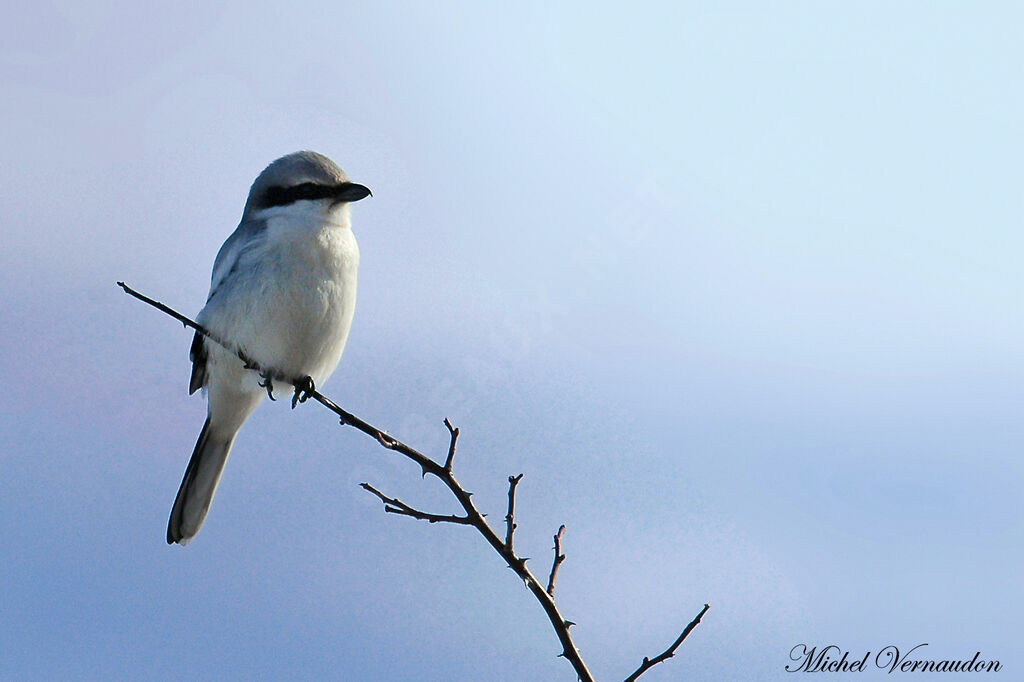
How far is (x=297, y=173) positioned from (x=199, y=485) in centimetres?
189

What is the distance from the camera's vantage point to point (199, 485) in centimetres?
577

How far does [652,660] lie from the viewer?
261 cm

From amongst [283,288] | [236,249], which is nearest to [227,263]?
[236,249]

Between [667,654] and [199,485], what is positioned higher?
[199,485]

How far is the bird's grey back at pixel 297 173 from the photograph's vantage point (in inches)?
207

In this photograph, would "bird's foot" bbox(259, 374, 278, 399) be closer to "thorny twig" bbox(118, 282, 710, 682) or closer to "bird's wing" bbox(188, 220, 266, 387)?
"bird's wing" bbox(188, 220, 266, 387)

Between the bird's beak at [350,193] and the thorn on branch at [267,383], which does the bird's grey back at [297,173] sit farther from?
the thorn on branch at [267,383]

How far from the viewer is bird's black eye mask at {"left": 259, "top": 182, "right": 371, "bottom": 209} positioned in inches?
203

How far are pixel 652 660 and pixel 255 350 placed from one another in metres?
3.05

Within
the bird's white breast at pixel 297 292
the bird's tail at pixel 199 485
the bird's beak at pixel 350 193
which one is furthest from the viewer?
the bird's tail at pixel 199 485

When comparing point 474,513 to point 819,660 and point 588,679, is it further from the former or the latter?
point 819,660

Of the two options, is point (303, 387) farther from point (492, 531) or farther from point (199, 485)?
point (492, 531)

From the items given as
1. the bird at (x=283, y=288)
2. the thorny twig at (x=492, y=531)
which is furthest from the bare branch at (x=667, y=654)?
the bird at (x=283, y=288)

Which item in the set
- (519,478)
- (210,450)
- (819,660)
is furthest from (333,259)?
(819,660)
